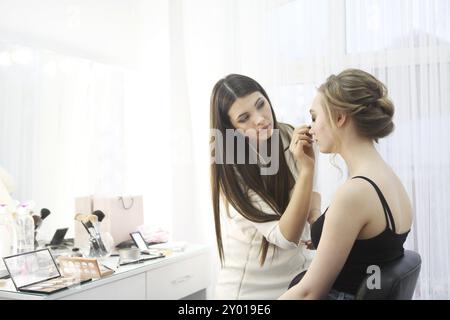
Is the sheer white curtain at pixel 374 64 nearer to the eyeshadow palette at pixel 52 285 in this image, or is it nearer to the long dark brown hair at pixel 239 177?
the long dark brown hair at pixel 239 177

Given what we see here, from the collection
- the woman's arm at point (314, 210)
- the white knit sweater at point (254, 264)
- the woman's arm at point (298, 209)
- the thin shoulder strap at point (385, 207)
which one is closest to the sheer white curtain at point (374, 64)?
the woman's arm at point (314, 210)

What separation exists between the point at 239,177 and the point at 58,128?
1.17 m

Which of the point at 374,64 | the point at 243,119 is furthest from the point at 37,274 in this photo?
the point at 374,64

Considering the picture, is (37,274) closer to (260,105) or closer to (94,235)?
(94,235)

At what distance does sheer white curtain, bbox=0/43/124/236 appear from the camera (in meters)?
2.02

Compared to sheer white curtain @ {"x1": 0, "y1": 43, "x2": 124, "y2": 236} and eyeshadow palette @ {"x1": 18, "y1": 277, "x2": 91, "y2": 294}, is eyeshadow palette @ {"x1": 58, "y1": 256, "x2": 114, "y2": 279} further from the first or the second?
sheer white curtain @ {"x1": 0, "y1": 43, "x2": 124, "y2": 236}

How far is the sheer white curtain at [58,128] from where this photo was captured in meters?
2.02

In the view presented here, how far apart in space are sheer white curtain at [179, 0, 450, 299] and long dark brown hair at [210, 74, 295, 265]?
809 mm

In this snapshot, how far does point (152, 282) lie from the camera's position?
1.99m

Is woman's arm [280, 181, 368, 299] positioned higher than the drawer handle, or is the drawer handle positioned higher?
woman's arm [280, 181, 368, 299]

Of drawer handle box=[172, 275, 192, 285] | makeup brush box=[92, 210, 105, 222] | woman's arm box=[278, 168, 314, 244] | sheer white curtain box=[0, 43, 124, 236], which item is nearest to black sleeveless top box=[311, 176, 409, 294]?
woman's arm box=[278, 168, 314, 244]

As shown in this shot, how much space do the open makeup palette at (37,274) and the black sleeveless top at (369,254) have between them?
1005mm

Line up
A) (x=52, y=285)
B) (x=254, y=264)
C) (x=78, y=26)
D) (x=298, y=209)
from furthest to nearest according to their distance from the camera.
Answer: (x=78, y=26), (x=52, y=285), (x=254, y=264), (x=298, y=209)

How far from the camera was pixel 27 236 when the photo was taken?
191 centimetres
